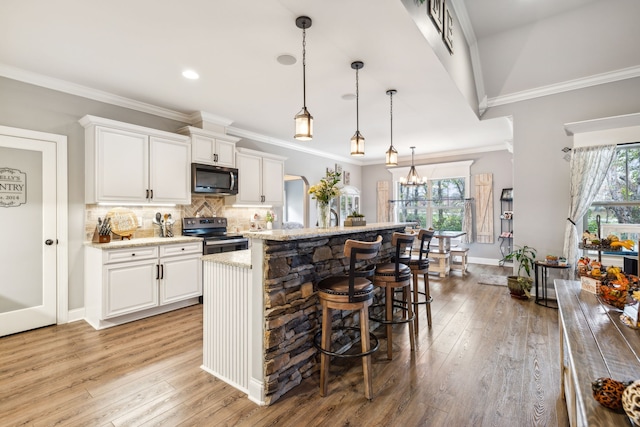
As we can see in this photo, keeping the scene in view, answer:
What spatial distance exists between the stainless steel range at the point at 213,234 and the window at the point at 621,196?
4.89 metres

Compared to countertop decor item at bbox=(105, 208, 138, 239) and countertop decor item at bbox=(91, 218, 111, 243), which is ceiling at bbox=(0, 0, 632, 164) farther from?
countertop decor item at bbox=(91, 218, 111, 243)

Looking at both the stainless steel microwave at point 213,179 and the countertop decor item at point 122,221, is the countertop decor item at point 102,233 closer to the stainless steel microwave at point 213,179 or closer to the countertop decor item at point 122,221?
the countertop decor item at point 122,221

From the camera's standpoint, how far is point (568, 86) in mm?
4090

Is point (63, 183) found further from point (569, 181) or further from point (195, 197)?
point (569, 181)

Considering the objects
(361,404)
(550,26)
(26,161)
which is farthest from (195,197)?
(550,26)

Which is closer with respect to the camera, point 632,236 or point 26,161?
point 26,161

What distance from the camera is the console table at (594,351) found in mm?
901

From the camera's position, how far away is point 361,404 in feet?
6.70

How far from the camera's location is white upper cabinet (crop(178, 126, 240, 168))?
4418 millimetres

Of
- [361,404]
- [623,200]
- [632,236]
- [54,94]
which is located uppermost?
[54,94]

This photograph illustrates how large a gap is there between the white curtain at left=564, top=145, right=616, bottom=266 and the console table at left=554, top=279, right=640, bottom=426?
2708 millimetres

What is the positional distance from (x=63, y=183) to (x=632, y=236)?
23.2ft

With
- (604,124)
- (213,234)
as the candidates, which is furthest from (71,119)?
(604,124)

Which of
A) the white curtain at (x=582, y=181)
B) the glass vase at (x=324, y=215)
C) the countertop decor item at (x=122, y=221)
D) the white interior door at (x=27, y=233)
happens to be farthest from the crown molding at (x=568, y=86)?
the white interior door at (x=27, y=233)
